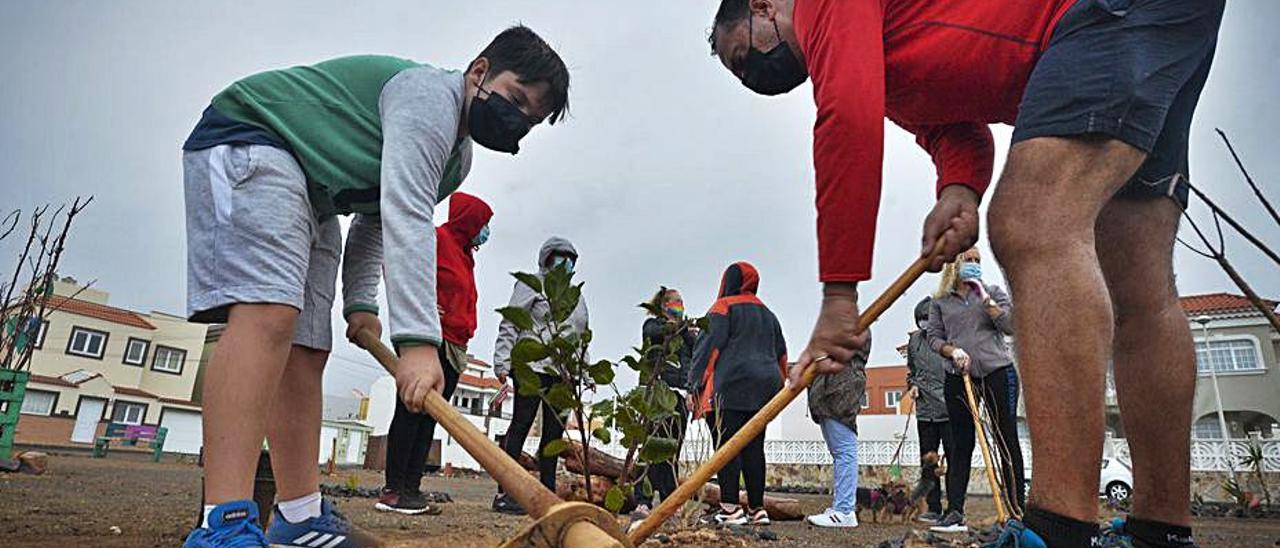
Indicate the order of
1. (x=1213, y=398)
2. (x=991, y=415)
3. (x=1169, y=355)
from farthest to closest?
1. (x=1213, y=398)
2. (x=991, y=415)
3. (x=1169, y=355)

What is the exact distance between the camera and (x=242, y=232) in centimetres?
200

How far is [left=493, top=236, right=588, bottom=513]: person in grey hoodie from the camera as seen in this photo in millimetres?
4715

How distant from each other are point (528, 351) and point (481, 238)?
305 cm

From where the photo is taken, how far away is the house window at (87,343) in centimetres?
3434

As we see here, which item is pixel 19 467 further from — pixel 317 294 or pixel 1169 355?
pixel 1169 355

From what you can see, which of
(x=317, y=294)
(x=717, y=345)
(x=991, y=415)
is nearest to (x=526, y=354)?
(x=317, y=294)

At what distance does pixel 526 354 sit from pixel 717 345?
2.94 meters

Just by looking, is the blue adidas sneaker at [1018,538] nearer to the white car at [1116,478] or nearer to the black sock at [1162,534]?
the black sock at [1162,534]

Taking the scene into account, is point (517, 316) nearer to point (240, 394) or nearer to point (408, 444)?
point (240, 394)

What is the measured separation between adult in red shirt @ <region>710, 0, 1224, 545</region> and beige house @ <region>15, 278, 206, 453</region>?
36914 millimetres

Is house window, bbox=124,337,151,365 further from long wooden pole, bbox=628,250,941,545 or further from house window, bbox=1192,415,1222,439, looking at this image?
house window, bbox=1192,415,1222,439

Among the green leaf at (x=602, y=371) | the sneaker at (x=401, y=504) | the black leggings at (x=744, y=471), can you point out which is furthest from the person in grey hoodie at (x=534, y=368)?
the green leaf at (x=602, y=371)

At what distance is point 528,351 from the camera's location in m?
2.17

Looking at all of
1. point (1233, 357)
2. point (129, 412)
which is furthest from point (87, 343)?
point (1233, 357)
